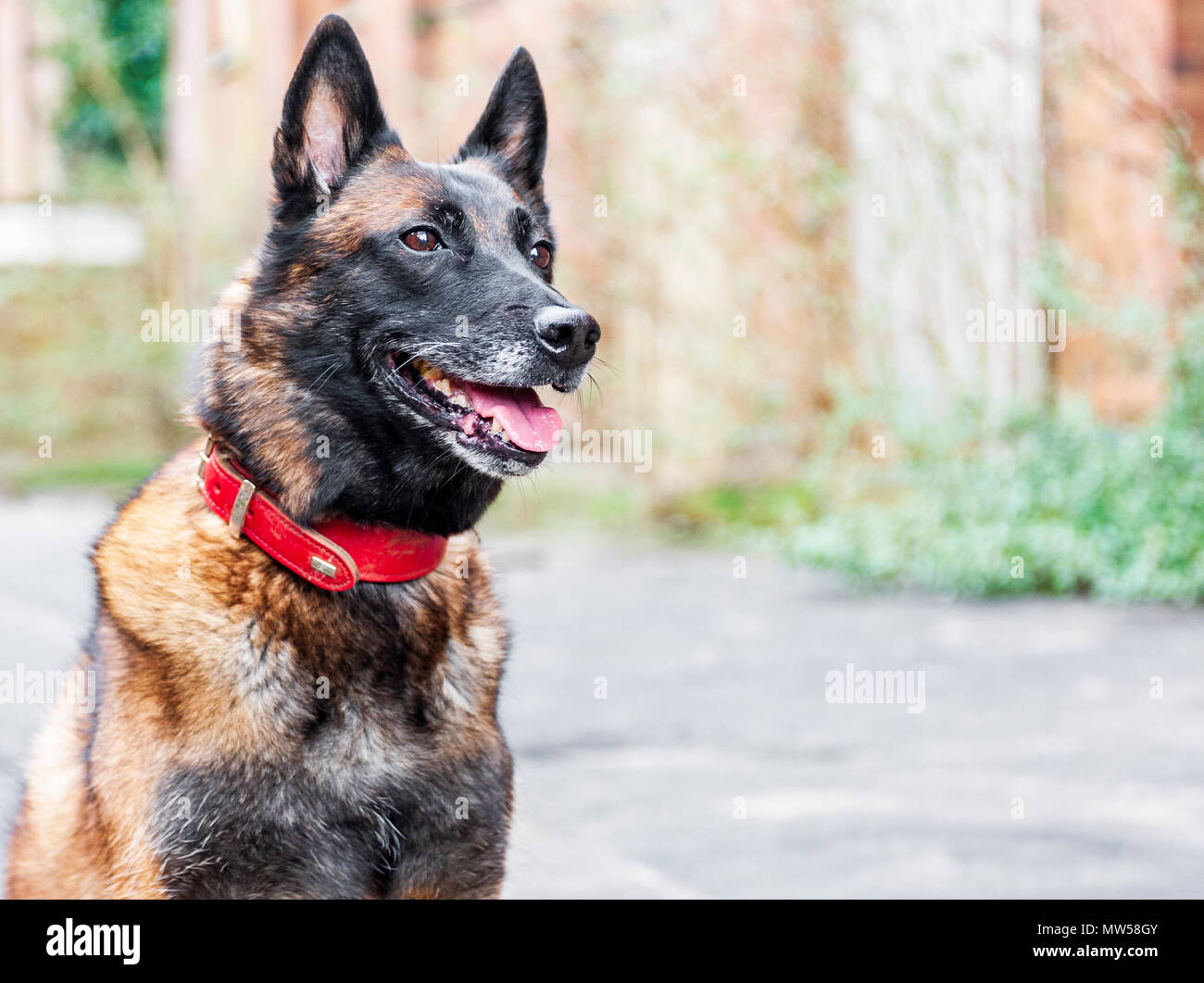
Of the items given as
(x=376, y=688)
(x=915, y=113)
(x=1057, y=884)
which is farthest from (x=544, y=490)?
(x=376, y=688)

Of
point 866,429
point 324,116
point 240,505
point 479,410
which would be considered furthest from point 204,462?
point 866,429

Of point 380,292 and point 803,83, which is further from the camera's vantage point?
point 803,83

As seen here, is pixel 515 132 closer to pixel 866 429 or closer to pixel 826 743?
pixel 826 743

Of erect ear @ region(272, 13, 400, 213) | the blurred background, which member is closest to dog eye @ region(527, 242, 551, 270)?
erect ear @ region(272, 13, 400, 213)

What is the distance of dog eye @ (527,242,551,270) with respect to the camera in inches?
121

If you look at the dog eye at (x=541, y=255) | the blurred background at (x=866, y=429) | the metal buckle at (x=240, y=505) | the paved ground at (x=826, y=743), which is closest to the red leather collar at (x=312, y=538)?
the metal buckle at (x=240, y=505)

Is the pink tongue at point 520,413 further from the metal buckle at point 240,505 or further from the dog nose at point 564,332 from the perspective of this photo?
the metal buckle at point 240,505

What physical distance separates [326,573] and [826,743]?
9.56ft

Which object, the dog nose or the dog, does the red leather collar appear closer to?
the dog

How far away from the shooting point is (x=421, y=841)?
2.59 meters

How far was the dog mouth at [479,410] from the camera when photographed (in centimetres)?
268

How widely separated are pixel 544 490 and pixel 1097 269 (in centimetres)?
529

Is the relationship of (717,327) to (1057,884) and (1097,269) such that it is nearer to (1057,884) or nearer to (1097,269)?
(1097,269)

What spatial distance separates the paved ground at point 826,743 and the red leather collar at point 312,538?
1.37 feet
